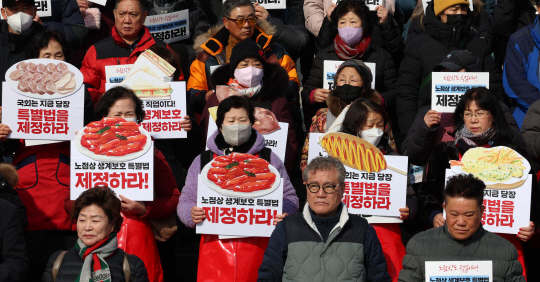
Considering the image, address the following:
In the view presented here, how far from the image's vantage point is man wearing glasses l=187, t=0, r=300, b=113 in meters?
8.46

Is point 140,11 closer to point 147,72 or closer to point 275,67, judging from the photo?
point 147,72

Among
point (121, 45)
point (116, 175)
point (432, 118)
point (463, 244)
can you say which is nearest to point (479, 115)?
point (432, 118)

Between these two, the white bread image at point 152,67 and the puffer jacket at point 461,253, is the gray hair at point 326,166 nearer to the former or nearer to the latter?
the puffer jacket at point 461,253

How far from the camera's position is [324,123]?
749 centimetres

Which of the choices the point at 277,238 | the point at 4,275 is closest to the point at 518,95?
the point at 277,238

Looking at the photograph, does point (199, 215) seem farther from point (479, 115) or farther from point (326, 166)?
point (479, 115)

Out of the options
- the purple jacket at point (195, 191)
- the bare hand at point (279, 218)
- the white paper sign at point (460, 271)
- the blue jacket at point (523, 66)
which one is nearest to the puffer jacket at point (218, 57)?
the purple jacket at point (195, 191)

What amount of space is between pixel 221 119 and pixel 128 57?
83.7 inches

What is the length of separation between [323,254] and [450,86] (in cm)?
276

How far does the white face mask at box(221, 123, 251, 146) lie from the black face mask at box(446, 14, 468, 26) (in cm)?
334

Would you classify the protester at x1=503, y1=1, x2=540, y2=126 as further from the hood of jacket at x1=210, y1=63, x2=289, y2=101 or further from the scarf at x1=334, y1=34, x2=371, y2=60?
the hood of jacket at x1=210, y1=63, x2=289, y2=101

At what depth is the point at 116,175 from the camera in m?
6.15

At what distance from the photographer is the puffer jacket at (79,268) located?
17.2 ft

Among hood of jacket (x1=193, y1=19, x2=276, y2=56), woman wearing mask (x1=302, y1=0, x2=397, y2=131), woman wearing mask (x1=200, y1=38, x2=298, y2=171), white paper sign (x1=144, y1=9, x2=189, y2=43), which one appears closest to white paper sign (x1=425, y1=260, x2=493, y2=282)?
woman wearing mask (x1=200, y1=38, x2=298, y2=171)
